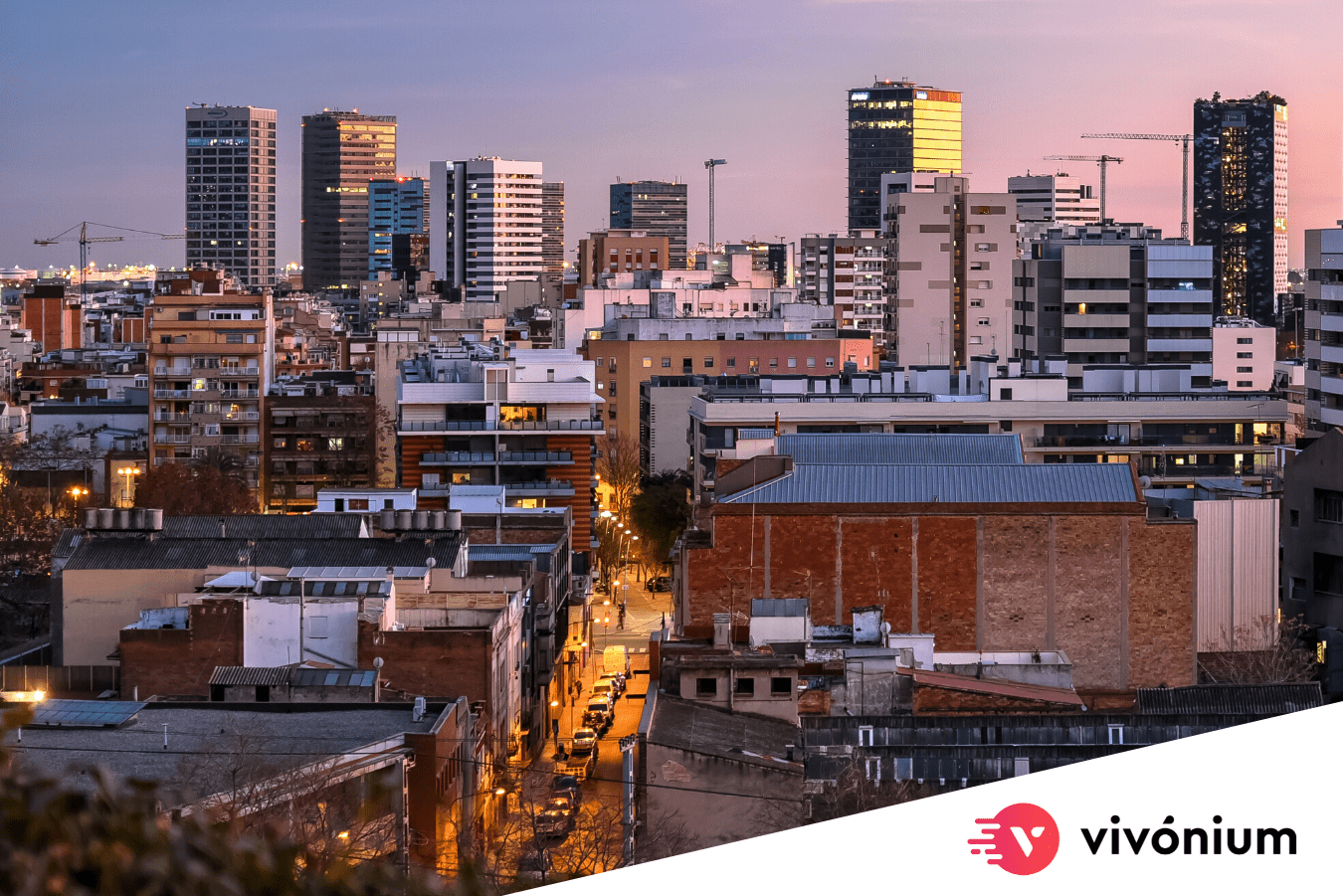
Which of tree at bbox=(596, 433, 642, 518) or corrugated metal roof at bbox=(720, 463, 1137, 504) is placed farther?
tree at bbox=(596, 433, 642, 518)

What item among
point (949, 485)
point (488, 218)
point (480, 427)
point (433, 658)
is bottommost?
point (433, 658)

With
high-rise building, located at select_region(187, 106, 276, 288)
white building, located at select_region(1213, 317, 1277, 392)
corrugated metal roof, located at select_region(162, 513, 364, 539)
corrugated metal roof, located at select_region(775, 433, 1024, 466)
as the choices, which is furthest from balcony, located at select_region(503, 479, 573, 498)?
high-rise building, located at select_region(187, 106, 276, 288)

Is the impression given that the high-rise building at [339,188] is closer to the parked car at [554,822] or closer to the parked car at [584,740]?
the parked car at [584,740]

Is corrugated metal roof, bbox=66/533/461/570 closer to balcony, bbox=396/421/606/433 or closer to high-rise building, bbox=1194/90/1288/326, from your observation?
balcony, bbox=396/421/606/433

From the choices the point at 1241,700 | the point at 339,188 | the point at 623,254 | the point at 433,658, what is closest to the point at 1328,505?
the point at 1241,700

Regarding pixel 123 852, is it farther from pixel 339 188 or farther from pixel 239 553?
pixel 339 188

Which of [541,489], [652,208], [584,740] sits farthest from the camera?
[652,208]

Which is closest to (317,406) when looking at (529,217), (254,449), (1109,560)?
(254,449)
